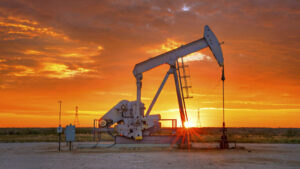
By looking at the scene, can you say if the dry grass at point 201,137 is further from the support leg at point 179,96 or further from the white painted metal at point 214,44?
the white painted metal at point 214,44

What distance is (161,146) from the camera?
68.4 feet

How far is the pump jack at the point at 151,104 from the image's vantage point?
18.7 m

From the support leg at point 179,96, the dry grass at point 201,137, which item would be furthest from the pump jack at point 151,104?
the dry grass at point 201,137

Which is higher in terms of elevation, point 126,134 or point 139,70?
point 139,70

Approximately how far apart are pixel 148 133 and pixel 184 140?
2.02 meters

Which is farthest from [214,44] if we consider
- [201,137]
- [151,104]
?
[201,137]

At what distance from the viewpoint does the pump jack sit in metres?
18.7

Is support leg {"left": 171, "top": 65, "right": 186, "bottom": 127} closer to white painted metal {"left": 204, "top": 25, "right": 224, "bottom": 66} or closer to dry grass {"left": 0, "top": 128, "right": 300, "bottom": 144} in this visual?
dry grass {"left": 0, "top": 128, "right": 300, "bottom": 144}

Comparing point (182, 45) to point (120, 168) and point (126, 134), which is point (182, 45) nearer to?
point (126, 134)

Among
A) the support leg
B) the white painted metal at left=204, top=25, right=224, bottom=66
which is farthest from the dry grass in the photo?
the white painted metal at left=204, top=25, right=224, bottom=66

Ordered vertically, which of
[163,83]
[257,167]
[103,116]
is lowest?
[257,167]

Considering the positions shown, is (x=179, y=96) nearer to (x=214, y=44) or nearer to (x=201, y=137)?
(x=214, y=44)

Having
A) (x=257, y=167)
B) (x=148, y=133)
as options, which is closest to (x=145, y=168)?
(x=257, y=167)

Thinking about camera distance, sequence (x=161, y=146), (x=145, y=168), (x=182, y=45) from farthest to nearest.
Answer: (x=161, y=146)
(x=182, y=45)
(x=145, y=168)
